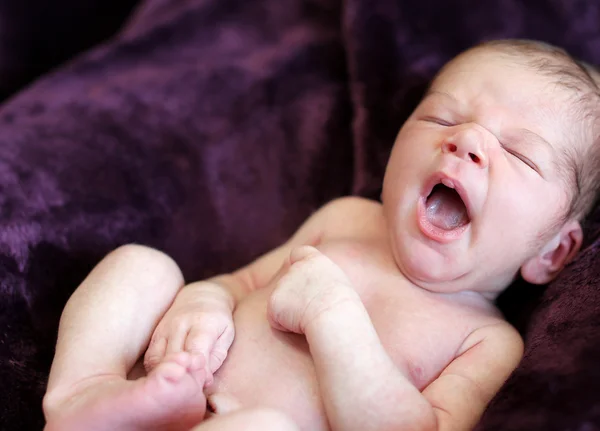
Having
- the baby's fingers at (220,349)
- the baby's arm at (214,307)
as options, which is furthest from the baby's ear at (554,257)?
the baby's fingers at (220,349)

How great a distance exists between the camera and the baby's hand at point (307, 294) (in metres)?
1.00

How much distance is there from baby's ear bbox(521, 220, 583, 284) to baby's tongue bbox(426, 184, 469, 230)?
0.16m

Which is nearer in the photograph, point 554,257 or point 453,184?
point 453,184

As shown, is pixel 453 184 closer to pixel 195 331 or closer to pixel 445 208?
pixel 445 208

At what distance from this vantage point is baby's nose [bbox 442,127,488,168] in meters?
1.07

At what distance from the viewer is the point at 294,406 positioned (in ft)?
3.33

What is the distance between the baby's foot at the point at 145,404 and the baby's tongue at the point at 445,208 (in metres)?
0.46

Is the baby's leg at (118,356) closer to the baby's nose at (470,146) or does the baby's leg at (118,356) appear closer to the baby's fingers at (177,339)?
the baby's fingers at (177,339)

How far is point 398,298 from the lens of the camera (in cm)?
115

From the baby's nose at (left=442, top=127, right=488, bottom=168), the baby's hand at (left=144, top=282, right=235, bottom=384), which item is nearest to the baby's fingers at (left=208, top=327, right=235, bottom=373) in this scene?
the baby's hand at (left=144, top=282, right=235, bottom=384)

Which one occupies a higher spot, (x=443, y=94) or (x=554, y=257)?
(x=443, y=94)

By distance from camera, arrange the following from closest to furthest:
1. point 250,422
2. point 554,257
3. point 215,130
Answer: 1. point 250,422
2. point 554,257
3. point 215,130

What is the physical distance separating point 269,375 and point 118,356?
0.73 feet

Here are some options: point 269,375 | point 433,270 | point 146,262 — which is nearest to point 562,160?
point 433,270
